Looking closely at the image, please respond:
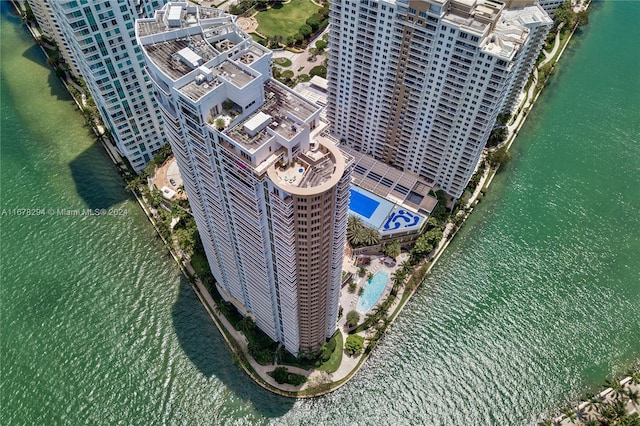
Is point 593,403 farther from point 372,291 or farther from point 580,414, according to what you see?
point 372,291

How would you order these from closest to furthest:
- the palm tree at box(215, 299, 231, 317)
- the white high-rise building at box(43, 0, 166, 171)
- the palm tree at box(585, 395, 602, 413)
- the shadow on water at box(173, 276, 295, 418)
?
the white high-rise building at box(43, 0, 166, 171), the palm tree at box(585, 395, 602, 413), the shadow on water at box(173, 276, 295, 418), the palm tree at box(215, 299, 231, 317)

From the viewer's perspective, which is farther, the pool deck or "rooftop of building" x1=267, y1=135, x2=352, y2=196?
the pool deck

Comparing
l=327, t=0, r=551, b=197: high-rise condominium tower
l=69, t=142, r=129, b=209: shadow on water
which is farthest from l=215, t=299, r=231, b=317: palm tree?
l=327, t=0, r=551, b=197: high-rise condominium tower

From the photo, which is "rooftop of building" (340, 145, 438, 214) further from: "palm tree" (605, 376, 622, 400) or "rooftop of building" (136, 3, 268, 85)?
"rooftop of building" (136, 3, 268, 85)

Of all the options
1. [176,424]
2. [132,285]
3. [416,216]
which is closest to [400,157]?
[416,216]

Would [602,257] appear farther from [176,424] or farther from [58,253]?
[58,253]

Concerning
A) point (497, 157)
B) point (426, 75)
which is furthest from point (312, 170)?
point (497, 157)

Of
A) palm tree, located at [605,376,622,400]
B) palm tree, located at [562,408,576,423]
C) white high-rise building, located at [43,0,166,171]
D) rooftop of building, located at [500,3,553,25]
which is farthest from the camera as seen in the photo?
rooftop of building, located at [500,3,553,25]
